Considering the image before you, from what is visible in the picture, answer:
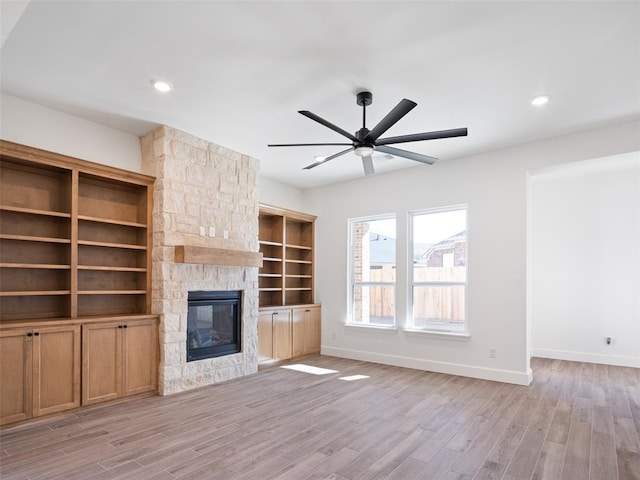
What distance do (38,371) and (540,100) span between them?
5.49m

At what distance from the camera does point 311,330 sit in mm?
6809

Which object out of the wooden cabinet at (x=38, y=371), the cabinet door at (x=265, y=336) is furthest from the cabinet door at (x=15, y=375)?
the cabinet door at (x=265, y=336)

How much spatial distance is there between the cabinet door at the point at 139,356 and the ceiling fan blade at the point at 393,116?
3.24 metres

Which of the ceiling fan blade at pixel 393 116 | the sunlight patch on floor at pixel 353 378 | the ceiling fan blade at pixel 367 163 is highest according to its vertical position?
the ceiling fan blade at pixel 393 116

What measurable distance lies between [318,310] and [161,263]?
330cm

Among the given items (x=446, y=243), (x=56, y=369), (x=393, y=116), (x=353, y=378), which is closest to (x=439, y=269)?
(x=446, y=243)

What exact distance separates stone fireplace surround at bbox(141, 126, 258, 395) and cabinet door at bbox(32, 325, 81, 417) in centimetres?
89

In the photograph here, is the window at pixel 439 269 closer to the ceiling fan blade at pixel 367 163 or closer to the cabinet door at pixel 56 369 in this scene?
the ceiling fan blade at pixel 367 163

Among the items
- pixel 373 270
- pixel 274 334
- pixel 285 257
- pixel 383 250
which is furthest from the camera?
pixel 285 257

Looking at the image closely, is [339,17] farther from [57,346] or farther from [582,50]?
[57,346]

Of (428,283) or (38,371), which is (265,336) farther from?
(38,371)

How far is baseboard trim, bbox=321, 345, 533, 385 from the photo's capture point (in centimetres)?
493

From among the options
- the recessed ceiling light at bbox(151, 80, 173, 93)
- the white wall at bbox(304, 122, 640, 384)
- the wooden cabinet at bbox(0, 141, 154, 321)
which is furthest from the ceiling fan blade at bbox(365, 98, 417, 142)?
the wooden cabinet at bbox(0, 141, 154, 321)

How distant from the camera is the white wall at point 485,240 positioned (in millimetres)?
4875
